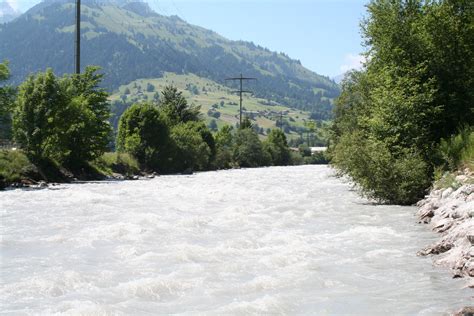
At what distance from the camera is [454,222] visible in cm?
1756

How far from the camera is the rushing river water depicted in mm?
10062

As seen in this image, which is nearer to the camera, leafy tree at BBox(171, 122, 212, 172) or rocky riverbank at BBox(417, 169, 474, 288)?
rocky riverbank at BBox(417, 169, 474, 288)

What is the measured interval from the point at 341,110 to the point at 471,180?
3138cm

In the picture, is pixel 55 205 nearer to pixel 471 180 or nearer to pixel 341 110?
pixel 471 180

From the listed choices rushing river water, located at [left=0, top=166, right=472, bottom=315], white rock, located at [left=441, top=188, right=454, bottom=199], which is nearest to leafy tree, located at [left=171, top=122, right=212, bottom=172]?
rushing river water, located at [left=0, top=166, right=472, bottom=315]

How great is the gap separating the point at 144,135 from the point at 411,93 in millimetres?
51236

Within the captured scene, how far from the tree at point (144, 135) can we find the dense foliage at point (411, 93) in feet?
136

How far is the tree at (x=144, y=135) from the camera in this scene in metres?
74.2

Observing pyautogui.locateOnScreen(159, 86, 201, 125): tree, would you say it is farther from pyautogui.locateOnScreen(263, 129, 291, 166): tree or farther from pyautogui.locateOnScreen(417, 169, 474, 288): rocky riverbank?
pyautogui.locateOnScreen(417, 169, 474, 288): rocky riverbank

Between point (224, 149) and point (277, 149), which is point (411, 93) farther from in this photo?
point (277, 149)

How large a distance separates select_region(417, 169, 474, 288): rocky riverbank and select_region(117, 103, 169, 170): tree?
53369mm

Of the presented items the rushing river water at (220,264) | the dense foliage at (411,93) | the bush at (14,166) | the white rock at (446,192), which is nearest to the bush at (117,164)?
the bush at (14,166)

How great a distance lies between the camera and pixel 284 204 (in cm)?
2895

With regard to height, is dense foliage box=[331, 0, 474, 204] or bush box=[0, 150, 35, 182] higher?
dense foliage box=[331, 0, 474, 204]
